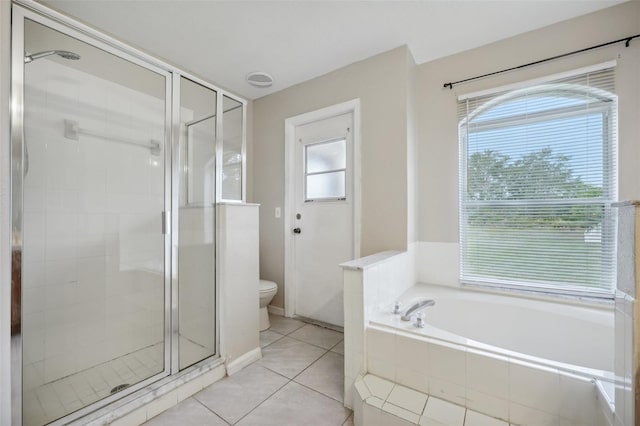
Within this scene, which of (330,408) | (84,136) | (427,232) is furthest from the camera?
(427,232)

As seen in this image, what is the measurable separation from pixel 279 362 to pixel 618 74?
2.97 metres

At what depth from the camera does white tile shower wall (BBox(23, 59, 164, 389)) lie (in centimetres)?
147

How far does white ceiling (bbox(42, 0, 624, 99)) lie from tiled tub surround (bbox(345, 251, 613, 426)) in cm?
168

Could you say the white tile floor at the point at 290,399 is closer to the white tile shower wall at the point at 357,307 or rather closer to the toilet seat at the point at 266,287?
the white tile shower wall at the point at 357,307

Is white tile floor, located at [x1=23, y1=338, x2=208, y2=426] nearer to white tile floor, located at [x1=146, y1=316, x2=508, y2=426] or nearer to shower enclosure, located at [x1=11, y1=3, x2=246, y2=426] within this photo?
shower enclosure, located at [x1=11, y1=3, x2=246, y2=426]

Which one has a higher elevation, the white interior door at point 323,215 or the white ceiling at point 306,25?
the white ceiling at point 306,25

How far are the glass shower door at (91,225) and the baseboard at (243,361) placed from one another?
409 millimetres

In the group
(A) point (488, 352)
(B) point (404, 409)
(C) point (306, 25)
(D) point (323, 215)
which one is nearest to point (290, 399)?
(B) point (404, 409)

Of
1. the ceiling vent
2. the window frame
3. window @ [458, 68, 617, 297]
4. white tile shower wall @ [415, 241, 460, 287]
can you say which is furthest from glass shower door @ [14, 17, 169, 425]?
window @ [458, 68, 617, 297]

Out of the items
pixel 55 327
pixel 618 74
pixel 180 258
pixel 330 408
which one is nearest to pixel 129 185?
pixel 180 258

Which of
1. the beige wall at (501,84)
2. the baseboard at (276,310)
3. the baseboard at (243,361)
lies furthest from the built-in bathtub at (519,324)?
the baseboard at (276,310)

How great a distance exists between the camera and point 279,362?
1909 mm

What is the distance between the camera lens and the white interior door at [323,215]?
2455mm

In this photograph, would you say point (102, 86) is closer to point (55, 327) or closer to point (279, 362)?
point (55, 327)
